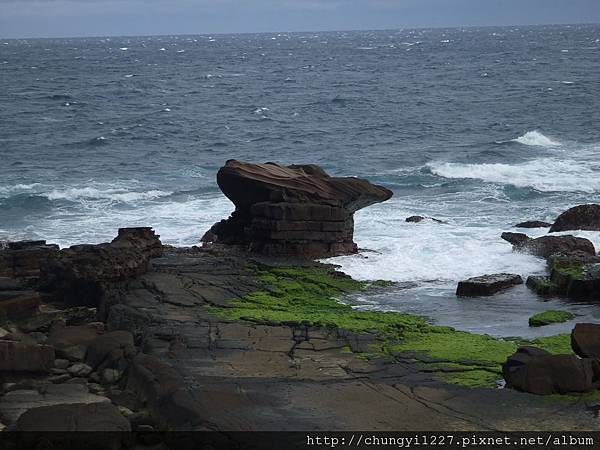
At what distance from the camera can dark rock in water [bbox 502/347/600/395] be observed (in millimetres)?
14898

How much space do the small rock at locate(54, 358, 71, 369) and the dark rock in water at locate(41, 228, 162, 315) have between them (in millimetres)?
3581

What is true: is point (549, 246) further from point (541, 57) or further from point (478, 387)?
point (541, 57)

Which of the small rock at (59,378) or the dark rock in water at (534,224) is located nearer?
the small rock at (59,378)

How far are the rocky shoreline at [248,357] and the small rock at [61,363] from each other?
29 millimetres

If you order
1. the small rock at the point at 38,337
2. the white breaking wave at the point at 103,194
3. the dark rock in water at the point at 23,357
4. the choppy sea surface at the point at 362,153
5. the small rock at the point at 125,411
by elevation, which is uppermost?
the dark rock in water at the point at 23,357

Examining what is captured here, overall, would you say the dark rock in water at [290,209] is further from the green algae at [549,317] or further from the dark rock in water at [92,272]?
the green algae at [549,317]

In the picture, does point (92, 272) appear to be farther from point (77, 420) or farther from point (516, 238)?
point (516, 238)

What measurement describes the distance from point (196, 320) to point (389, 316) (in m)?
3.96

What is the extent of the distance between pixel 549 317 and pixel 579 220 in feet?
40.1

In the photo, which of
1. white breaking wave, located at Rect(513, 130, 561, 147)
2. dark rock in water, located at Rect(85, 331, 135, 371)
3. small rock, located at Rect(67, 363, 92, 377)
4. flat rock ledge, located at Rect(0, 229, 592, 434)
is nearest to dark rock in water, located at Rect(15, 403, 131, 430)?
flat rock ledge, located at Rect(0, 229, 592, 434)

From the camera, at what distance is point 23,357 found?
1564cm

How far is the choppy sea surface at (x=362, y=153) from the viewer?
27.3 metres

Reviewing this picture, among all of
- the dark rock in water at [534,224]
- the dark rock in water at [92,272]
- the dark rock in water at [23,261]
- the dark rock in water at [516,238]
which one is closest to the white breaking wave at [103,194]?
the dark rock in water at [534,224]

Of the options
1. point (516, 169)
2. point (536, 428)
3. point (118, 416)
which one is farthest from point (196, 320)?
point (516, 169)
